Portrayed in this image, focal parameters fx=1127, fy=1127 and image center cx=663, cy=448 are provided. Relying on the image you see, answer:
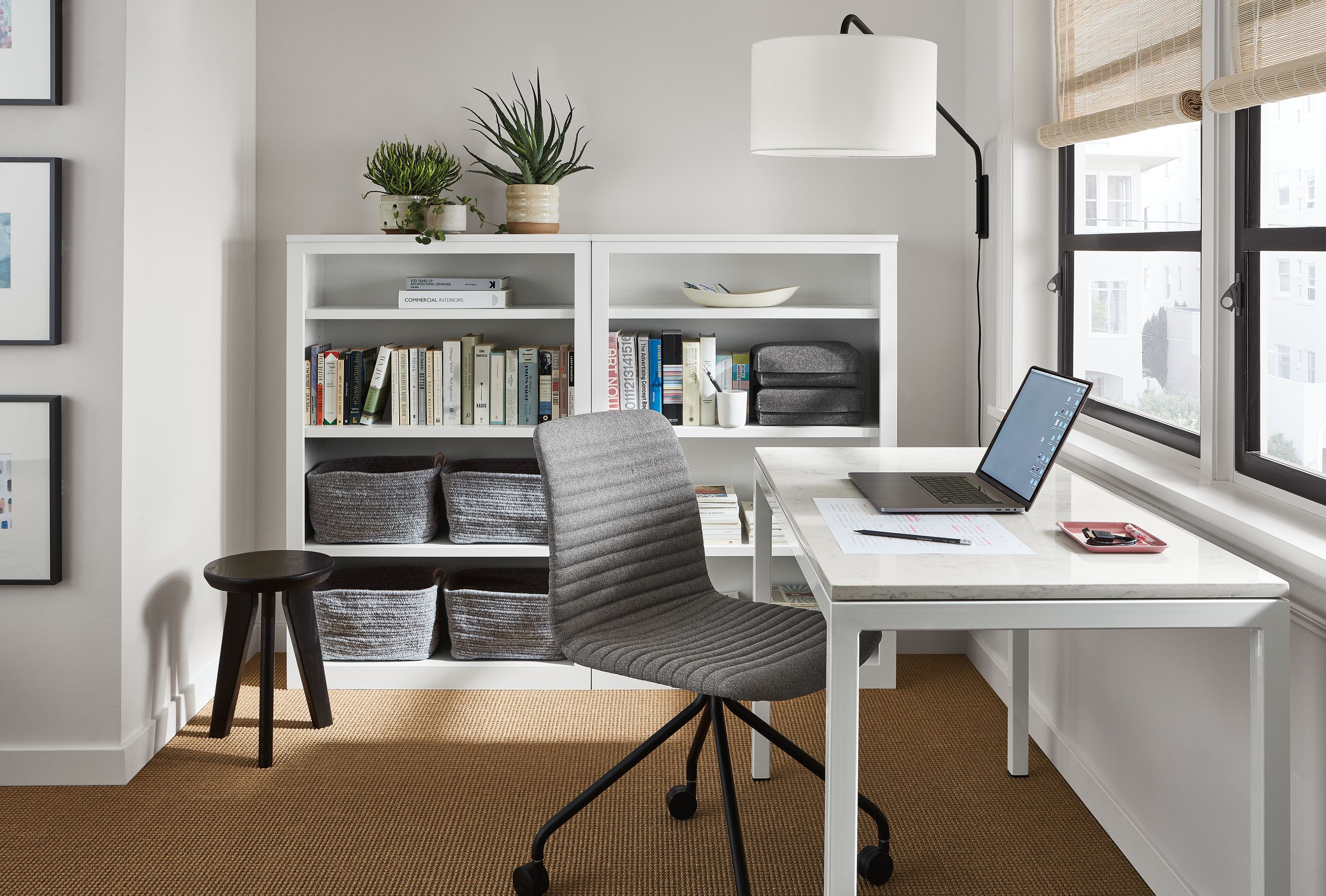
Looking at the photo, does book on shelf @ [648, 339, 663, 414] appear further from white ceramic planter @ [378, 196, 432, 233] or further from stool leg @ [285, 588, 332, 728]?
stool leg @ [285, 588, 332, 728]

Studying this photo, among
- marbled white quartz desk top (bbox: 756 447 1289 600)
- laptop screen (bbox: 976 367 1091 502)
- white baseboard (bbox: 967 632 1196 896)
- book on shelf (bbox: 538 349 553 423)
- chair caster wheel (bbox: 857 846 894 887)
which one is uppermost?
book on shelf (bbox: 538 349 553 423)

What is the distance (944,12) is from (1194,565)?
2499 mm

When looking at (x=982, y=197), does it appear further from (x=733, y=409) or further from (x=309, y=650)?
(x=309, y=650)

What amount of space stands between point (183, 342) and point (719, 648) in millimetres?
1792

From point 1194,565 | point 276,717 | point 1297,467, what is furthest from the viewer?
point 276,717

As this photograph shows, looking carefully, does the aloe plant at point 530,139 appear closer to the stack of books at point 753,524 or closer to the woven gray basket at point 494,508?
the woven gray basket at point 494,508

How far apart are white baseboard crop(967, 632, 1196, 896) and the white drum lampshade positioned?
144 centimetres

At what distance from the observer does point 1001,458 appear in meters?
2.28

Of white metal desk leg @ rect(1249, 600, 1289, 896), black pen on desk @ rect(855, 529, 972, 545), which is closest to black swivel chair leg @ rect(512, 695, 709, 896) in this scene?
black pen on desk @ rect(855, 529, 972, 545)

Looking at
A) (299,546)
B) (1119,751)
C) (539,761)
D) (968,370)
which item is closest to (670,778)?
(539,761)

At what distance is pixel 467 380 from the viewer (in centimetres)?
341

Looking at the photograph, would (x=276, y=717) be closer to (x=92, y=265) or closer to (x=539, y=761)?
(x=539, y=761)

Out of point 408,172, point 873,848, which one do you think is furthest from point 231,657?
point 873,848

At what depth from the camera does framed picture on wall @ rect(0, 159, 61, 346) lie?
2555 millimetres
